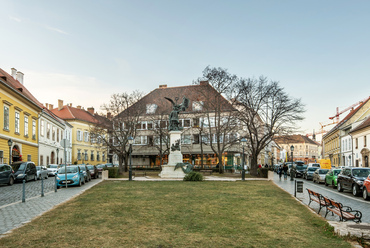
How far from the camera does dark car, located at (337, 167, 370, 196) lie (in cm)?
1942

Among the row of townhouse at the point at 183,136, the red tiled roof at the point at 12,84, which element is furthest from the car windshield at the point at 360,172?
the row of townhouse at the point at 183,136

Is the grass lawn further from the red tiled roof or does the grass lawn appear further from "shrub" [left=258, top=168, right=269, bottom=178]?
the red tiled roof

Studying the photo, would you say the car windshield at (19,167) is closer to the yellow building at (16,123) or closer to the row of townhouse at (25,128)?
the row of townhouse at (25,128)

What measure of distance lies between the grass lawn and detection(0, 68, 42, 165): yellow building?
2513cm

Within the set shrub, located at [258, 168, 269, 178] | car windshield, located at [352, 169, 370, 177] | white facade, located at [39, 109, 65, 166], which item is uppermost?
white facade, located at [39, 109, 65, 166]

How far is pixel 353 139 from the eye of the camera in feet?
178

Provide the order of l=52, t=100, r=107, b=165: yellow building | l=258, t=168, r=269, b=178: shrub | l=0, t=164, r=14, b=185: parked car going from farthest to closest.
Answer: l=52, t=100, r=107, b=165: yellow building → l=258, t=168, r=269, b=178: shrub → l=0, t=164, r=14, b=185: parked car

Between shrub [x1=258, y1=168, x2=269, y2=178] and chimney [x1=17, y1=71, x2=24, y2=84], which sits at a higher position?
chimney [x1=17, y1=71, x2=24, y2=84]

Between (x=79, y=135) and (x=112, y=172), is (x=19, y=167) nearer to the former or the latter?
(x=112, y=172)

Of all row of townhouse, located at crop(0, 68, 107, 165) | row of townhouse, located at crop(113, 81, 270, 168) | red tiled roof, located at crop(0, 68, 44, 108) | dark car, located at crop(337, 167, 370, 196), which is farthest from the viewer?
row of townhouse, located at crop(113, 81, 270, 168)

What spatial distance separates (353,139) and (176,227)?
51.9 meters

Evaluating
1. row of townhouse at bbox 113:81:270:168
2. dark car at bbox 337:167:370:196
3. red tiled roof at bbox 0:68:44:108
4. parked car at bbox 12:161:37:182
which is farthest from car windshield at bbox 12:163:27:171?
row of townhouse at bbox 113:81:270:168

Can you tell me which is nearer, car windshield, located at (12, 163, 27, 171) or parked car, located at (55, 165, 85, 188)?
parked car, located at (55, 165, 85, 188)

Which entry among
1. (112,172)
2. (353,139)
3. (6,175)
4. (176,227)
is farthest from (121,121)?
(176,227)
